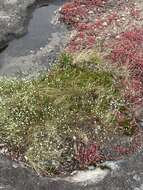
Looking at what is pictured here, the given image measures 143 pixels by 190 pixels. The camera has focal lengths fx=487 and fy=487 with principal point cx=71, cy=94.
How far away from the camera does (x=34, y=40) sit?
14.3 meters

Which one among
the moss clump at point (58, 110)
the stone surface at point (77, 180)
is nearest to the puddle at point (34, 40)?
the moss clump at point (58, 110)

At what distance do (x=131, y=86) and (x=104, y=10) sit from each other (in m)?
3.86

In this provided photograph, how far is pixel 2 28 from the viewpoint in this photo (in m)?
14.2

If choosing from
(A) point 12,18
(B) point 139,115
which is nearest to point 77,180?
(B) point 139,115

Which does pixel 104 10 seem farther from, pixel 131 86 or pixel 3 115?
pixel 3 115

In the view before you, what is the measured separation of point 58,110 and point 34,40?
11.7 feet

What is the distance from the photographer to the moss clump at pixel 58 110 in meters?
10.7

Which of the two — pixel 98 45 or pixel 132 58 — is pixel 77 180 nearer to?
pixel 132 58

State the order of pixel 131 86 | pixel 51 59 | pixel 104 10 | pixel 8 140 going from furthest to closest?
pixel 104 10, pixel 51 59, pixel 131 86, pixel 8 140

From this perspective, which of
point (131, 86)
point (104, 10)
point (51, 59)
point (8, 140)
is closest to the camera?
point (8, 140)

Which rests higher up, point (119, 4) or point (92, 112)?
point (119, 4)

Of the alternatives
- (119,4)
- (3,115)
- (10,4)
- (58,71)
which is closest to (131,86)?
(58,71)

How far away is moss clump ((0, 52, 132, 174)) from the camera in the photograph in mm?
10680

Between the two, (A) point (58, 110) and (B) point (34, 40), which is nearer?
(A) point (58, 110)
